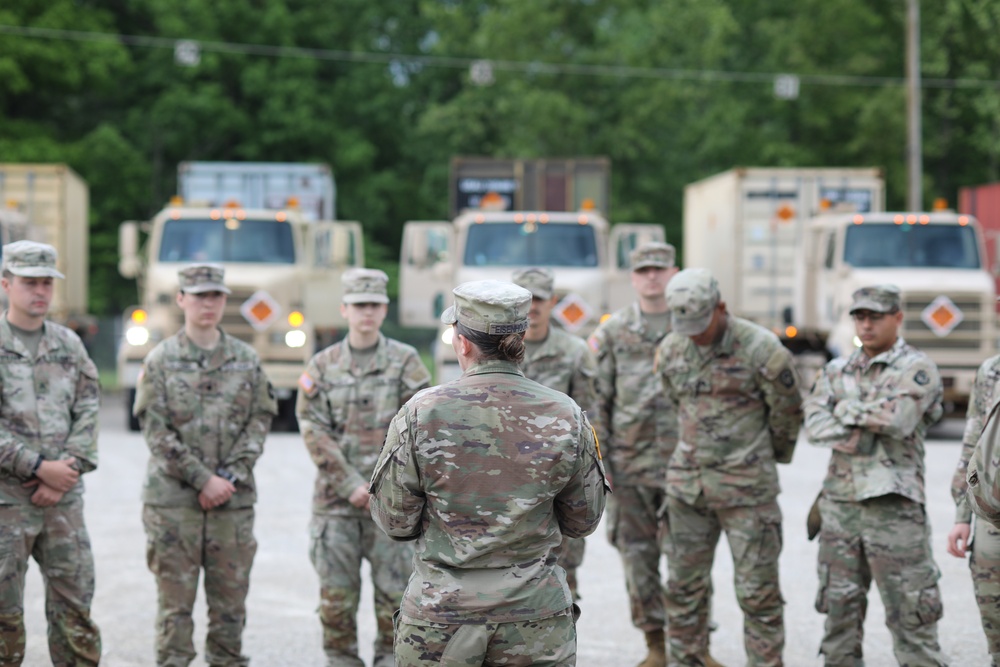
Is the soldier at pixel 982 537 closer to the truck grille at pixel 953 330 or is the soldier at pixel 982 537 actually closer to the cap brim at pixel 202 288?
the cap brim at pixel 202 288

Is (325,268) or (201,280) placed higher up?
(325,268)

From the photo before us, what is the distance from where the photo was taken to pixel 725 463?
6941mm

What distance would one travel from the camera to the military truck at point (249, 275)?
17688mm

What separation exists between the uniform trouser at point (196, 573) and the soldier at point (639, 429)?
2.10 m

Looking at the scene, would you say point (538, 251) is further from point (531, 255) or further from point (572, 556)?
point (572, 556)

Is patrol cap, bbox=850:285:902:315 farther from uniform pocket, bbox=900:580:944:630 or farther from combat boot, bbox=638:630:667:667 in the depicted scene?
combat boot, bbox=638:630:667:667

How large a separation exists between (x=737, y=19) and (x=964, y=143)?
6782mm

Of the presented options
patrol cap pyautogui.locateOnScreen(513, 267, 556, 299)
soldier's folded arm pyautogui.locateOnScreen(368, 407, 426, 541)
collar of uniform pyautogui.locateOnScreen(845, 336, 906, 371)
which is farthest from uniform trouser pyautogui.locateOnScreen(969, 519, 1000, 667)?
soldier's folded arm pyautogui.locateOnScreen(368, 407, 426, 541)

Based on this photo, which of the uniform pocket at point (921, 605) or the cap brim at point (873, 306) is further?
the cap brim at point (873, 306)

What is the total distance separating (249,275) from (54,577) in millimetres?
11453

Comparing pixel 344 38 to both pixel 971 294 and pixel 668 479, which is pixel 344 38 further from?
pixel 668 479

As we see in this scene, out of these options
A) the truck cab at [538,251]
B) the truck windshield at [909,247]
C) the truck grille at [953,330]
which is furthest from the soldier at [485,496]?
the truck windshield at [909,247]

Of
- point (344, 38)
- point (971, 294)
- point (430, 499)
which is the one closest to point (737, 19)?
point (344, 38)

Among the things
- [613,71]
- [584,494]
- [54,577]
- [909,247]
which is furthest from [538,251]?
[613,71]
